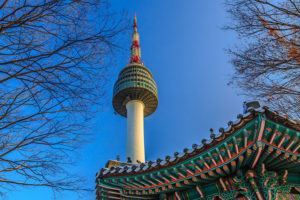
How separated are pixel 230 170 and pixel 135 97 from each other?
20775 millimetres

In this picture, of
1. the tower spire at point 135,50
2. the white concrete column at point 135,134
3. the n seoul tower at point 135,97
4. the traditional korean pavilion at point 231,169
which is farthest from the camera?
the tower spire at point 135,50

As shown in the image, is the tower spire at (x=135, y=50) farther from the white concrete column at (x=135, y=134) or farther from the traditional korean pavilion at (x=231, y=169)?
the traditional korean pavilion at (x=231, y=169)

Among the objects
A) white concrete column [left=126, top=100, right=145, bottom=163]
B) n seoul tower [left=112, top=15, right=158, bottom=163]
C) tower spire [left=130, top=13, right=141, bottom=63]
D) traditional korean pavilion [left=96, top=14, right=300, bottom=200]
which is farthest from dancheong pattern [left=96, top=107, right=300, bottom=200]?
tower spire [left=130, top=13, right=141, bottom=63]

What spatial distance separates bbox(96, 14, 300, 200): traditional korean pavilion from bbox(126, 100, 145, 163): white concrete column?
12884 millimetres

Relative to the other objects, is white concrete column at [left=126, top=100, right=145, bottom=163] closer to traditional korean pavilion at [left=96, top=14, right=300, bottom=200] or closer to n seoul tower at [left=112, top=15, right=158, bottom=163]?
n seoul tower at [left=112, top=15, right=158, bottom=163]

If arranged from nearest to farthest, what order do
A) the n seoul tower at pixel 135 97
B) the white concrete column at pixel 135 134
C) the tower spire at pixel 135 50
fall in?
the white concrete column at pixel 135 134, the n seoul tower at pixel 135 97, the tower spire at pixel 135 50

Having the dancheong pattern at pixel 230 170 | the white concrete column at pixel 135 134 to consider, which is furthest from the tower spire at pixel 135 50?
the dancheong pattern at pixel 230 170

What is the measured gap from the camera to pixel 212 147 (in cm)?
623

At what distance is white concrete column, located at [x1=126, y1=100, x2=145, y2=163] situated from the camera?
21.2 m

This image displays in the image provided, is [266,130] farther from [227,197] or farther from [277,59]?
[227,197]

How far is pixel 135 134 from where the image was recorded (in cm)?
2245

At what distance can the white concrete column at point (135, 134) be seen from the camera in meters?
21.2

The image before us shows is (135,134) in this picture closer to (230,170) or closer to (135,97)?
(135,97)

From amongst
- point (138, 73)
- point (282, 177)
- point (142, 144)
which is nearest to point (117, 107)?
point (138, 73)
